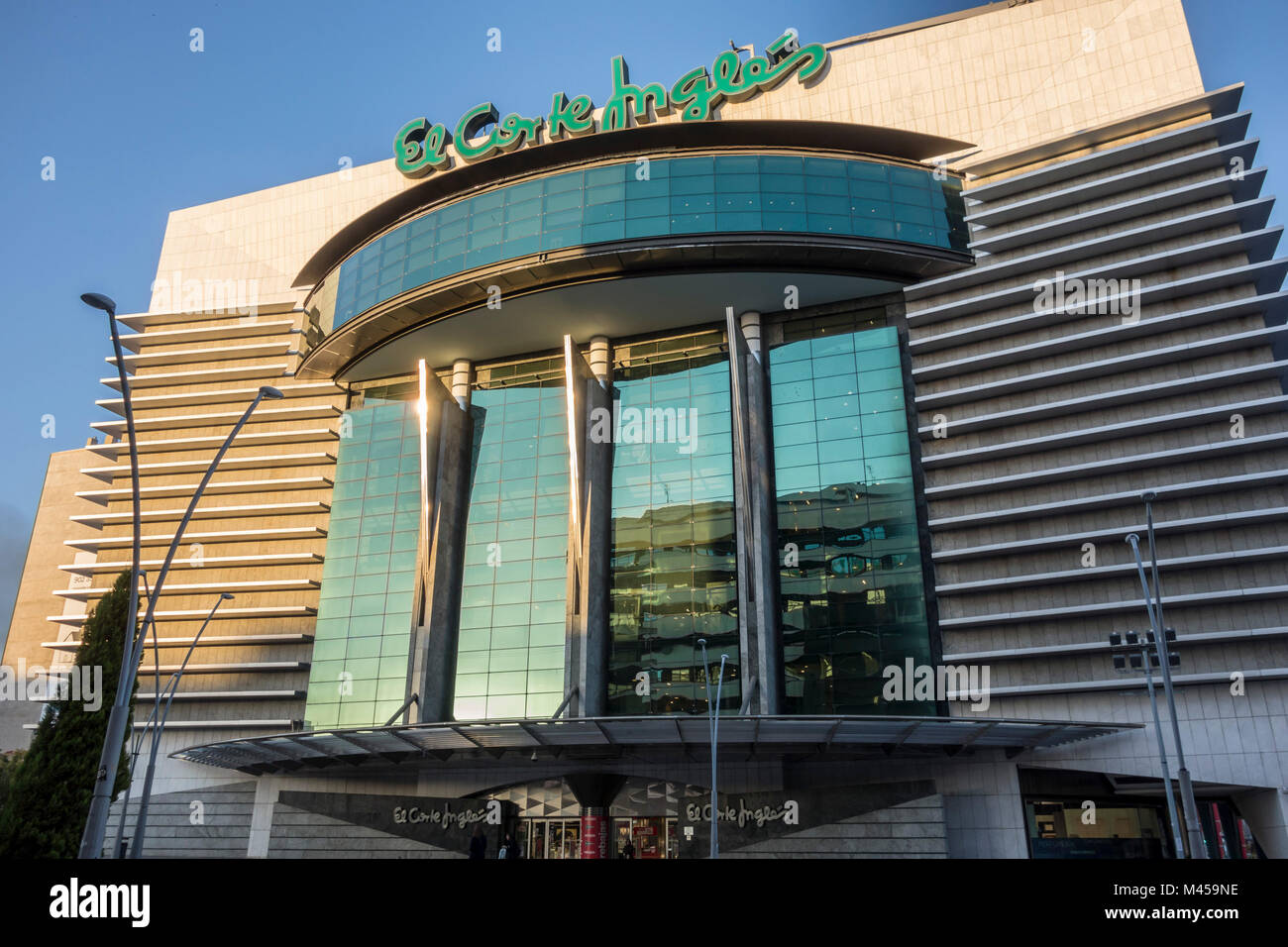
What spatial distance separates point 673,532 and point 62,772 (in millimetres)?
29425

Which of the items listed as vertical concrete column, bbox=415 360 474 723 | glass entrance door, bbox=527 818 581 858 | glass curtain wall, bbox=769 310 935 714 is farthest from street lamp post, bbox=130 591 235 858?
glass curtain wall, bbox=769 310 935 714

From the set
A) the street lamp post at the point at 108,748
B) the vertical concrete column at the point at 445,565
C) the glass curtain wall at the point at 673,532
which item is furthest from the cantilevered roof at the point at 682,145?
the street lamp post at the point at 108,748

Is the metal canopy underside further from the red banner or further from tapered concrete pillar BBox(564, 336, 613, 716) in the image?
tapered concrete pillar BBox(564, 336, 613, 716)

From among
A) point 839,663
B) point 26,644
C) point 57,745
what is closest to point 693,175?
point 839,663

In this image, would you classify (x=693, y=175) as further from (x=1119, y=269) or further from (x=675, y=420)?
(x=1119, y=269)

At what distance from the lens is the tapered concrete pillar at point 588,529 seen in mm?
45594

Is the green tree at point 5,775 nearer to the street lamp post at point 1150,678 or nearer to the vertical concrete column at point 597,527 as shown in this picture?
the vertical concrete column at point 597,527

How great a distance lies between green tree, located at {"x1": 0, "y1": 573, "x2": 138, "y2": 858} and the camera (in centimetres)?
2783

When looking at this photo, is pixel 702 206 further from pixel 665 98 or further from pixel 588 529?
pixel 588 529

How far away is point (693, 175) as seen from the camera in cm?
4966

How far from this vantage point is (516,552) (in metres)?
50.4

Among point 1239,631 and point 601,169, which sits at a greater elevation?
point 601,169

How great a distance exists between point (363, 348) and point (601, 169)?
1947 centimetres

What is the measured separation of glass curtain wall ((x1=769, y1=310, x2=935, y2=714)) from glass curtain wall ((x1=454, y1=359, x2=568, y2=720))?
1261 cm
